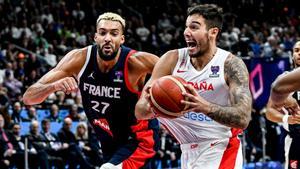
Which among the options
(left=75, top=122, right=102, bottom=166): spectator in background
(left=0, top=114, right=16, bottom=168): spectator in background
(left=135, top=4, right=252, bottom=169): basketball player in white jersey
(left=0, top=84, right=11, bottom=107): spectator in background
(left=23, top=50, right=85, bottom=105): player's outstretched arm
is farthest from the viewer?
(left=0, top=84, right=11, bottom=107): spectator in background

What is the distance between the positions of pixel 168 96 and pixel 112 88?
174cm

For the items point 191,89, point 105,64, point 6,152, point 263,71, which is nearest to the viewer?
point 191,89

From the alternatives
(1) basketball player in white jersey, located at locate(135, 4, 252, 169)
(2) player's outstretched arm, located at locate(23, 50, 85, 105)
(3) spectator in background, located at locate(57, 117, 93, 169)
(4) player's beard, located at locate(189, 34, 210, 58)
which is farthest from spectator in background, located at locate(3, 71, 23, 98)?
(4) player's beard, located at locate(189, 34, 210, 58)

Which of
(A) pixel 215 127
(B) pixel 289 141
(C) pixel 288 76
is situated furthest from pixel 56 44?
(C) pixel 288 76

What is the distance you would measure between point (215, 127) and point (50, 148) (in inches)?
286

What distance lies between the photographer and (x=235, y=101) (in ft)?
18.0

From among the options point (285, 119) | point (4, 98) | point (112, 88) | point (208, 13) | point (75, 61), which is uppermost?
point (208, 13)

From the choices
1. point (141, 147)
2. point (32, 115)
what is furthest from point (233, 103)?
point (32, 115)

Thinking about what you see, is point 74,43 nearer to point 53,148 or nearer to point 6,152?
point 53,148

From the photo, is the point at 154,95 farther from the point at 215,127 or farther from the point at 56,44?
the point at 56,44

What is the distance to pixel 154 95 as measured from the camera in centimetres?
532

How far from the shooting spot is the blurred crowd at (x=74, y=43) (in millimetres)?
13141

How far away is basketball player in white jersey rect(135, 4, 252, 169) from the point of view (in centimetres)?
568

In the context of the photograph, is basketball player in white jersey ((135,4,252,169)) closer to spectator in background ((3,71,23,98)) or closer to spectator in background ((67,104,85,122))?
spectator in background ((67,104,85,122))
